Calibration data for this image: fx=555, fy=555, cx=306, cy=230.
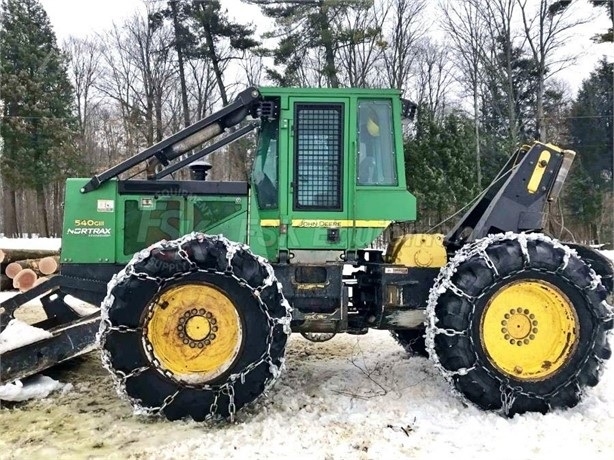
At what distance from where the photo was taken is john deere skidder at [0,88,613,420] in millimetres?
4266

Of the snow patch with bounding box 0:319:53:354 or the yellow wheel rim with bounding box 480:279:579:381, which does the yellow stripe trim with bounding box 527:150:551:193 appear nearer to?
the yellow wheel rim with bounding box 480:279:579:381

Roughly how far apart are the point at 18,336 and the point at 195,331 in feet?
6.05

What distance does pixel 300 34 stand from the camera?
64.7ft

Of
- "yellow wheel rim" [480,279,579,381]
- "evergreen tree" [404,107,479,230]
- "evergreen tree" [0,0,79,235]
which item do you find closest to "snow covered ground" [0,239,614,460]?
"yellow wheel rim" [480,279,579,381]

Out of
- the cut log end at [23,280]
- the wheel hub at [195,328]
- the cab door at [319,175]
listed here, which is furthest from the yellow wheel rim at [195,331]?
the cut log end at [23,280]

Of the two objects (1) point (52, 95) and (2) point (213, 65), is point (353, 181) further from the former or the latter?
(1) point (52, 95)

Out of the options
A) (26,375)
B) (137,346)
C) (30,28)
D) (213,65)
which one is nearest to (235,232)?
(137,346)

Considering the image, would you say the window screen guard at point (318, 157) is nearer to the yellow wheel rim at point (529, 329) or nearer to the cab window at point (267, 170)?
the cab window at point (267, 170)

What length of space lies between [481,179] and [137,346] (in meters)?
22.5

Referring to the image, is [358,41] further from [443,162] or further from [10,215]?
[10,215]

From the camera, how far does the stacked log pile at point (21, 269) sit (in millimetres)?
11680

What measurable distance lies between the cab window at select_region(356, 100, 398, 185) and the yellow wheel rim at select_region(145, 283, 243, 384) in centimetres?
166

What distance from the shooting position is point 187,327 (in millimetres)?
4348

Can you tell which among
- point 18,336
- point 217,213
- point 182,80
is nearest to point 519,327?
point 217,213
